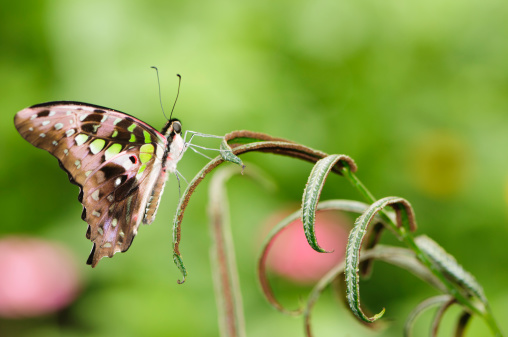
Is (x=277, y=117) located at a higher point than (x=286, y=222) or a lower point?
lower

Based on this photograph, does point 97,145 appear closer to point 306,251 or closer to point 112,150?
point 112,150

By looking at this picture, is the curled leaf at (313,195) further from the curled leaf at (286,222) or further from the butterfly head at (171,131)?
the butterfly head at (171,131)

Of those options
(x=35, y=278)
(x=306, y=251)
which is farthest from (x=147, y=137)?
(x=35, y=278)

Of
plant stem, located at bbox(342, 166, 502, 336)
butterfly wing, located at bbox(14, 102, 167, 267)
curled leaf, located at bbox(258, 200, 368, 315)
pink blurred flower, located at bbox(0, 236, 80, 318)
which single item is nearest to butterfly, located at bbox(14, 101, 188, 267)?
butterfly wing, located at bbox(14, 102, 167, 267)

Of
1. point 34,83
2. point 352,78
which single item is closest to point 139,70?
point 34,83

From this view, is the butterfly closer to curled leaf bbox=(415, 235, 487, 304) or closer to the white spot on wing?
the white spot on wing

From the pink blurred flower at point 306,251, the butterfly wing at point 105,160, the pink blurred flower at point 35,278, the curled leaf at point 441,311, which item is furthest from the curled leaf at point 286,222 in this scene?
the pink blurred flower at point 35,278
